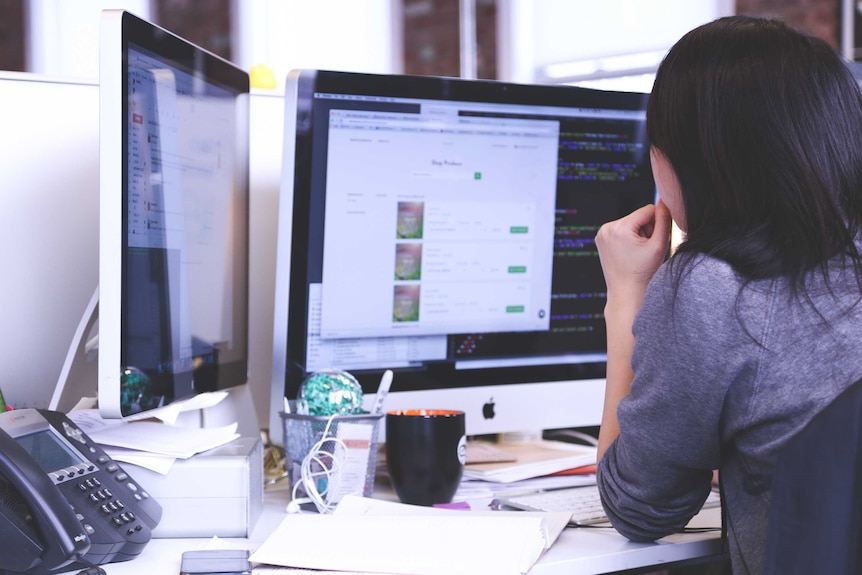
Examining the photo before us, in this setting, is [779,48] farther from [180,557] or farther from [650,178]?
[180,557]

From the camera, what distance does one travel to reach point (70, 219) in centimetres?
110

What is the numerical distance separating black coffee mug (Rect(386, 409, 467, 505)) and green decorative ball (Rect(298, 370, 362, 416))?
0.05 metres

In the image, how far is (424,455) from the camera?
40.1 inches

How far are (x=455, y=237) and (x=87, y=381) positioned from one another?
0.47m

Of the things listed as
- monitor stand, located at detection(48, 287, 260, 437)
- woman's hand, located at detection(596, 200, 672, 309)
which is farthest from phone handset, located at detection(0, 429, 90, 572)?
woman's hand, located at detection(596, 200, 672, 309)

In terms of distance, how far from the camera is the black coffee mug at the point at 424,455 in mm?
1020

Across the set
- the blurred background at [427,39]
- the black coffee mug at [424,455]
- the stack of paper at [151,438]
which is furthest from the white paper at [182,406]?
the blurred background at [427,39]

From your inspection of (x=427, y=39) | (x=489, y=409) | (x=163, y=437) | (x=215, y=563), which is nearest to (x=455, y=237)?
(x=489, y=409)

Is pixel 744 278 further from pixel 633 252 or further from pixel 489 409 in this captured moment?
pixel 489 409

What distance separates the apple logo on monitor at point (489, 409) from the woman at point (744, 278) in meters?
0.36

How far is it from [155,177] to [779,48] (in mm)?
590

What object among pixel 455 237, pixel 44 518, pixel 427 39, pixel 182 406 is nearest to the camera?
pixel 44 518

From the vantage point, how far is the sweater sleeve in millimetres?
735

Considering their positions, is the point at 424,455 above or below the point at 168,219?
below
